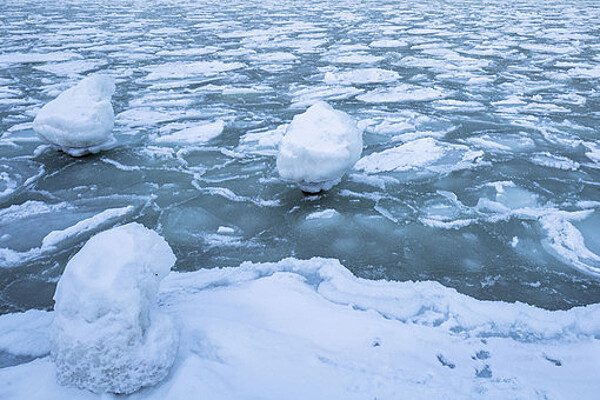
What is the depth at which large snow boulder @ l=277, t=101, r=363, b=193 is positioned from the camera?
2.59m

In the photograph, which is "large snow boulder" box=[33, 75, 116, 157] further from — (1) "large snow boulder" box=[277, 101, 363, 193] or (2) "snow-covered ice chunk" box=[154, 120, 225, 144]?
(1) "large snow boulder" box=[277, 101, 363, 193]

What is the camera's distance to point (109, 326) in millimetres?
Result: 1423

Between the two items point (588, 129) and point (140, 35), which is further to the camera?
point (140, 35)

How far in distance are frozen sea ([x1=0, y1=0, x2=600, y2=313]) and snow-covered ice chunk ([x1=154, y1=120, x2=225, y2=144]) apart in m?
0.02

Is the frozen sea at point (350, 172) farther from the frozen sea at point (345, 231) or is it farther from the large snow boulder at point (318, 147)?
the large snow boulder at point (318, 147)

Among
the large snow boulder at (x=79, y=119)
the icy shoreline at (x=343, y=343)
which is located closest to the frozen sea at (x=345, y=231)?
the icy shoreline at (x=343, y=343)

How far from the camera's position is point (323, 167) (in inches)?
103

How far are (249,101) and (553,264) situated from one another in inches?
139

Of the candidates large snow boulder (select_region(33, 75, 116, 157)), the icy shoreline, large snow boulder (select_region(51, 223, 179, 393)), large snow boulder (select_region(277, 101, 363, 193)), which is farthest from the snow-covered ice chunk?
large snow boulder (select_region(51, 223, 179, 393))

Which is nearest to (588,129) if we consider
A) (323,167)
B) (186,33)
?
(323,167)

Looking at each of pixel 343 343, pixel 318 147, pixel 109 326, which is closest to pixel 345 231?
pixel 318 147

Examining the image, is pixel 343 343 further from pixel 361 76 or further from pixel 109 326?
pixel 361 76

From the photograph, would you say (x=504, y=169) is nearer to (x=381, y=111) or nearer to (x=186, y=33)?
(x=381, y=111)

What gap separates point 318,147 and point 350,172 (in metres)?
0.65
